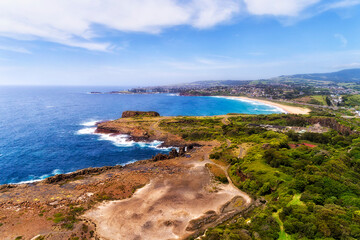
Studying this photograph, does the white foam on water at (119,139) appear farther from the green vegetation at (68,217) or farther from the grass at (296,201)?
the grass at (296,201)

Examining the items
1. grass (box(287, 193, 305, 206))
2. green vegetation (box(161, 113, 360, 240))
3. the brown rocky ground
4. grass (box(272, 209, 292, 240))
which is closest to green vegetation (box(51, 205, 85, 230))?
the brown rocky ground

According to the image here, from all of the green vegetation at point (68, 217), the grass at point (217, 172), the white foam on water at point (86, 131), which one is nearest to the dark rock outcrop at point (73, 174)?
the green vegetation at point (68, 217)

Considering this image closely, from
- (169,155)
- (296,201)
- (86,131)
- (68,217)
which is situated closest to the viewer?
(296,201)

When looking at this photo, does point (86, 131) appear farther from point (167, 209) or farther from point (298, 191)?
point (298, 191)

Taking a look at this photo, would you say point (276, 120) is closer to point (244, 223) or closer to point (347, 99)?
point (244, 223)

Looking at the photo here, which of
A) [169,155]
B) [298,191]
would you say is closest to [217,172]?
[169,155]

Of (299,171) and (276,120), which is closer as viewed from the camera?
(299,171)

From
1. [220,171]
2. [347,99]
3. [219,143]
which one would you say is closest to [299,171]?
[220,171]

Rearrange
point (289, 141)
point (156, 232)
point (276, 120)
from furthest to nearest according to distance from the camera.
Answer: point (276, 120) → point (289, 141) → point (156, 232)

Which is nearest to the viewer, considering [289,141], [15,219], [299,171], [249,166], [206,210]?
[15,219]
